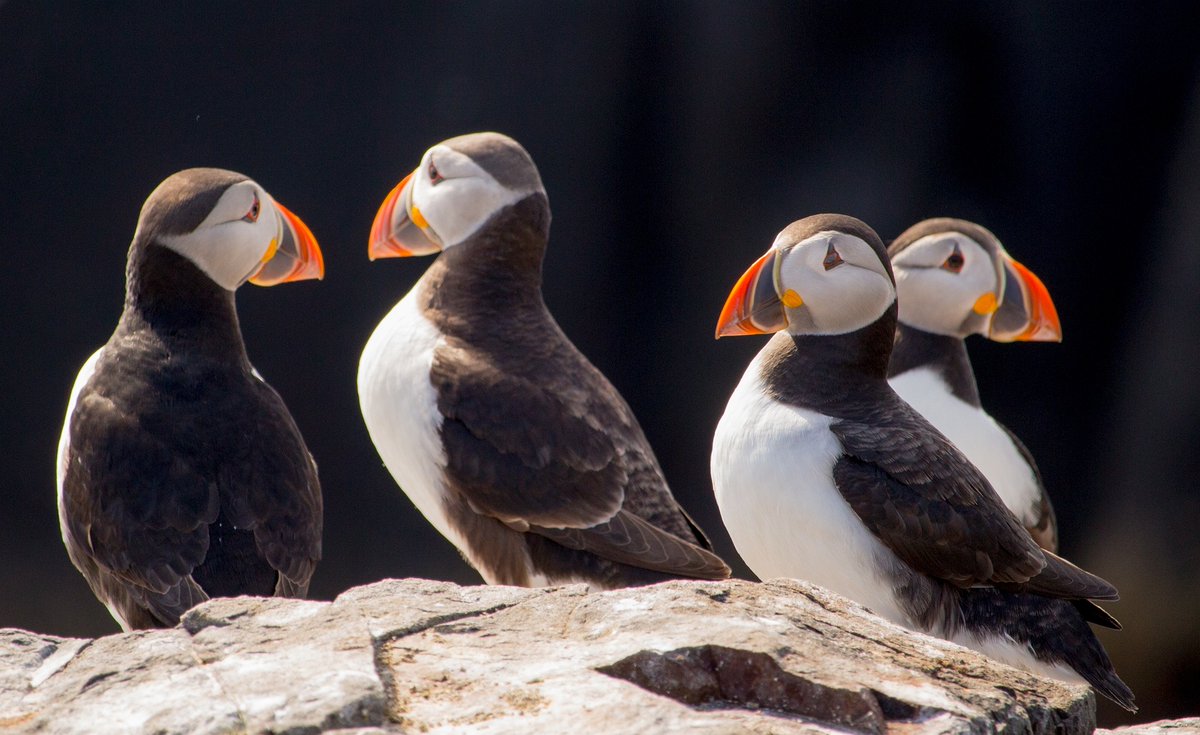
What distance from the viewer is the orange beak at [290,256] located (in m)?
4.32

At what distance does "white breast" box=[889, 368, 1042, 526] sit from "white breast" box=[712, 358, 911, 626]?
128cm

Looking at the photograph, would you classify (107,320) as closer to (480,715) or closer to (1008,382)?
(1008,382)

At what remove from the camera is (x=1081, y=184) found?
21.0 feet

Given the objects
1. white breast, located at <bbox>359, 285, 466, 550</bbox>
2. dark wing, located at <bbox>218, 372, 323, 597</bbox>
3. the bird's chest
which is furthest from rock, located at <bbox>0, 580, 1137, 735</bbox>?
white breast, located at <bbox>359, 285, 466, 550</bbox>

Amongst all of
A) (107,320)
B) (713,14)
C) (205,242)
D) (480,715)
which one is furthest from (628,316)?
(480,715)

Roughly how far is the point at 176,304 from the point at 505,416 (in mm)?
1018

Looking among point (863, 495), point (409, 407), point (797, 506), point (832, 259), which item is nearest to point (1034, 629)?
point (863, 495)

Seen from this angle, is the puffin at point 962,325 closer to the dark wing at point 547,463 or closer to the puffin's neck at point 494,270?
the dark wing at point 547,463

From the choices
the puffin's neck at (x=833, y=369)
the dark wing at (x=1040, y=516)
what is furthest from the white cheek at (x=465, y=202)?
the dark wing at (x=1040, y=516)

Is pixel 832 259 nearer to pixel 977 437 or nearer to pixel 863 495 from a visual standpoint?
pixel 863 495

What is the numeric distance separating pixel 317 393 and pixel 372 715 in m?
4.80

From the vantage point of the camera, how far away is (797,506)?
150 inches

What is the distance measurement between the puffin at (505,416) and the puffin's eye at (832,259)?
2.98ft

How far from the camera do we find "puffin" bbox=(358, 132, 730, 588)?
4.21 meters
